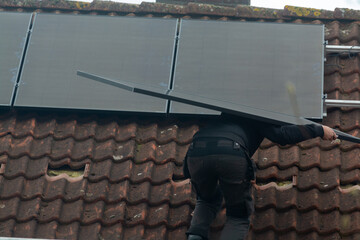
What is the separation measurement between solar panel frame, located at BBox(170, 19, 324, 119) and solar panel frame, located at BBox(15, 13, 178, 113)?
166 mm

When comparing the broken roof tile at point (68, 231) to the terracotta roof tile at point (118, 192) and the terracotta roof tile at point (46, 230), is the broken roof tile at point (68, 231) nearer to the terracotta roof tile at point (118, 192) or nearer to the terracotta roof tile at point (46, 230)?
the terracotta roof tile at point (46, 230)

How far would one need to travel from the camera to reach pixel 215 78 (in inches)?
203

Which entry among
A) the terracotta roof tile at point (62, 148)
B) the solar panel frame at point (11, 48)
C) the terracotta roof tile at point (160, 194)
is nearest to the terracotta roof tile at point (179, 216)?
the terracotta roof tile at point (160, 194)

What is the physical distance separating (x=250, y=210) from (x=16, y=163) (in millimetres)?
1952

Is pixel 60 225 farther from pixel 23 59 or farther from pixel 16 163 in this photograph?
pixel 23 59

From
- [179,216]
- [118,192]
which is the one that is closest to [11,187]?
[118,192]

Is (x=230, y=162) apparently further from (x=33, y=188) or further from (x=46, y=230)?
(x=33, y=188)

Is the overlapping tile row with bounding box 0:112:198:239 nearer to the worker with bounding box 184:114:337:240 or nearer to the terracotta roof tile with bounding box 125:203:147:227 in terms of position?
the terracotta roof tile with bounding box 125:203:147:227

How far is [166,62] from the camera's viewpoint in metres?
5.28

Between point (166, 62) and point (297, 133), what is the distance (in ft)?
5.74

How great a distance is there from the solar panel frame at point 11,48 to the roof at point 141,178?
19cm

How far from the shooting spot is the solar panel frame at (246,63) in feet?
16.4

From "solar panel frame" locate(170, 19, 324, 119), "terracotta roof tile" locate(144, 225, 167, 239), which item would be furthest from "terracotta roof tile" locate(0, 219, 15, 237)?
"solar panel frame" locate(170, 19, 324, 119)

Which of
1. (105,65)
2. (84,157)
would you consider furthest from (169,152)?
(105,65)
